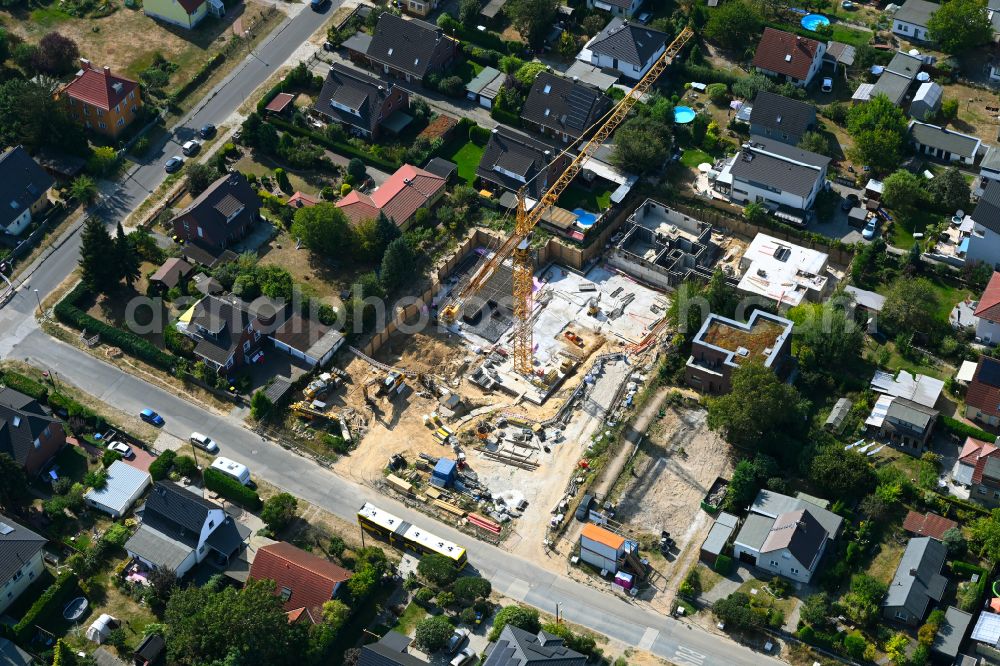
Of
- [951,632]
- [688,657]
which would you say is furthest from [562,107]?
[951,632]

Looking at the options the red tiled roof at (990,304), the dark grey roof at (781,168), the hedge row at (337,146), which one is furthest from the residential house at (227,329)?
the red tiled roof at (990,304)

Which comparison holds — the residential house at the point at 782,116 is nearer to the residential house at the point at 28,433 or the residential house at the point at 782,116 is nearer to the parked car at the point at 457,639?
the parked car at the point at 457,639

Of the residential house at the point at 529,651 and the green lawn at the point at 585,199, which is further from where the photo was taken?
the green lawn at the point at 585,199

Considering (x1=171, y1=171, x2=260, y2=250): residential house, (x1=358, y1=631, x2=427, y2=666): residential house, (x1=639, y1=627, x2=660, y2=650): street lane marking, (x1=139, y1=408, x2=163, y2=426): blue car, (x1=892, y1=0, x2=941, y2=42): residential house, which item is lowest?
(x1=358, y1=631, x2=427, y2=666): residential house

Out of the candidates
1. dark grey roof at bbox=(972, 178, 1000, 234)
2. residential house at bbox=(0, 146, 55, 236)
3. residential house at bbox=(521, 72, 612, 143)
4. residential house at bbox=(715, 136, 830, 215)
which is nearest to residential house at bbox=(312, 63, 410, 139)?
residential house at bbox=(521, 72, 612, 143)

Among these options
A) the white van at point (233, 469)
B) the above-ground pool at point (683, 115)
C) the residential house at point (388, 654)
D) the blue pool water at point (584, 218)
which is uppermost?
the above-ground pool at point (683, 115)

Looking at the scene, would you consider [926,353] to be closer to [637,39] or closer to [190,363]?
[637,39]

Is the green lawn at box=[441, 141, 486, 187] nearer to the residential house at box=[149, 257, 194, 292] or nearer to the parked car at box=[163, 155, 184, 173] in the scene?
the parked car at box=[163, 155, 184, 173]
